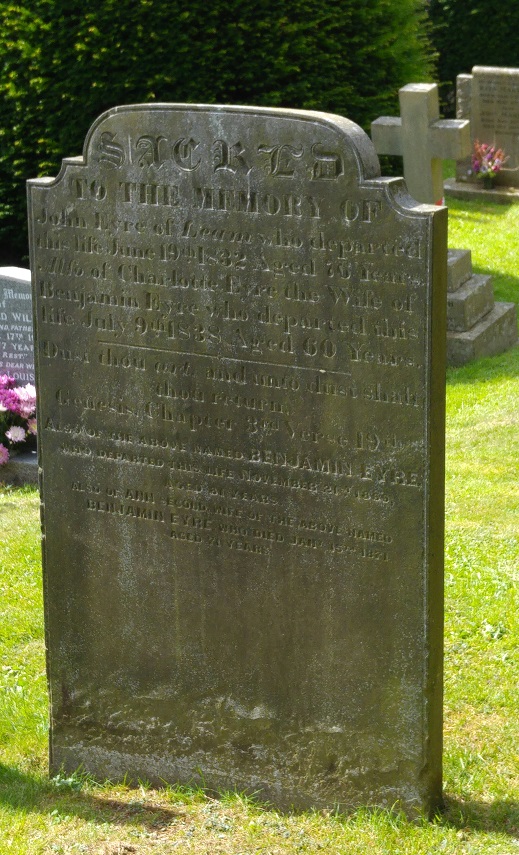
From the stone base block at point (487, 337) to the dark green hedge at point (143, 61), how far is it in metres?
2.75

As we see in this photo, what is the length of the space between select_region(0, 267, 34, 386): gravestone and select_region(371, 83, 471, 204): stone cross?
317 centimetres

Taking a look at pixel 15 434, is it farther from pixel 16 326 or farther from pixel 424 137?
pixel 424 137

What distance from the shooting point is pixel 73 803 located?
4191 millimetres

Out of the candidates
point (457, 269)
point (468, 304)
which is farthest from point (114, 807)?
point (457, 269)

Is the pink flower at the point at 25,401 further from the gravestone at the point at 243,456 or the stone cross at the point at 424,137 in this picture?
the gravestone at the point at 243,456

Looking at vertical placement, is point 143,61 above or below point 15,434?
above

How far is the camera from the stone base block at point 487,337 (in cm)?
951

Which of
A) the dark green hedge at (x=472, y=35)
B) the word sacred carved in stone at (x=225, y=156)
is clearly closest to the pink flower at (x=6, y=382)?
the word sacred carved in stone at (x=225, y=156)

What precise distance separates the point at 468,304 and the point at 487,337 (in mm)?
330

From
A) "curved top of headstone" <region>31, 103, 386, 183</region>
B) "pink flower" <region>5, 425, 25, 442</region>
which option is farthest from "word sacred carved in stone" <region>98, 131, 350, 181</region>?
"pink flower" <region>5, 425, 25, 442</region>

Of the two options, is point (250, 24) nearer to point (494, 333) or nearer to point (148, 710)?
point (494, 333)

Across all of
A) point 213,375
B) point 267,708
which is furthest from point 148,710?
point 213,375

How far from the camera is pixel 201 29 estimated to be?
34.7 ft

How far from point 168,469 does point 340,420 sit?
2.20ft
